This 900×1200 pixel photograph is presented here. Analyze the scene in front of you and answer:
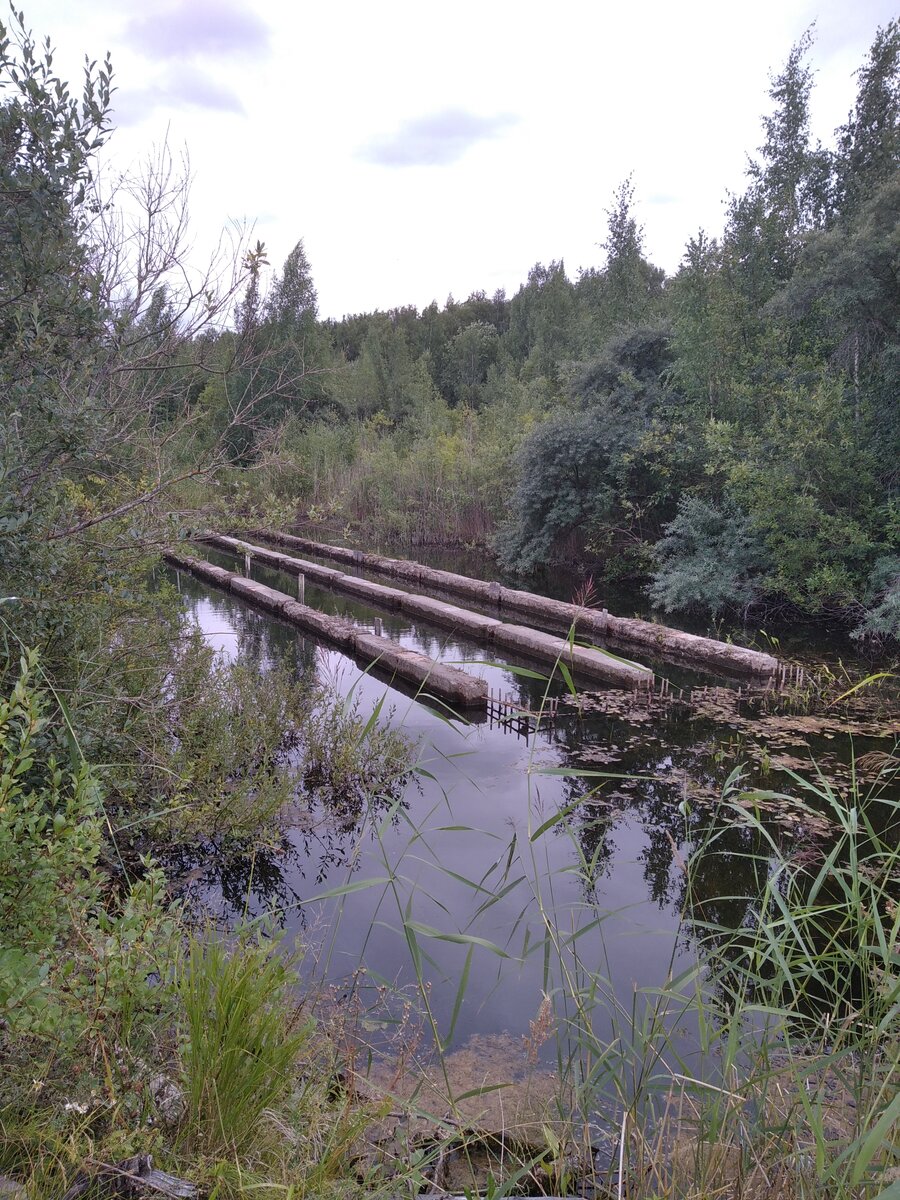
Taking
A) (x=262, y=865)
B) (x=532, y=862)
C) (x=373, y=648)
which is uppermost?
(x=532, y=862)

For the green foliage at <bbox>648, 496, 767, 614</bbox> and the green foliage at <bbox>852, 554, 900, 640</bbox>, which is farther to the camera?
the green foliage at <bbox>648, 496, 767, 614</bbox>

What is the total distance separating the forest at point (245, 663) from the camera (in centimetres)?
168

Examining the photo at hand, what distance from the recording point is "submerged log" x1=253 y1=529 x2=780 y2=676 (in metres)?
9.28

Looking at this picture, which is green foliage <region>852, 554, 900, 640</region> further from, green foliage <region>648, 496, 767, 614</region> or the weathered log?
the weathered log

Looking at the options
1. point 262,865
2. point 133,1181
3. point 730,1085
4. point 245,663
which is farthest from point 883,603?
point 133,1181

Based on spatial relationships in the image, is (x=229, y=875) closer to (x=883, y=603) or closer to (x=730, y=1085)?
(x=730, y=1085)

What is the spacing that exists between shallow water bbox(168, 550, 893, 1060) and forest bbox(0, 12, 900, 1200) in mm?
231

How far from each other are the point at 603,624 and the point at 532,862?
8371mm

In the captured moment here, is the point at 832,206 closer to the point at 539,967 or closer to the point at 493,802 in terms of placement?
the point at 493,802

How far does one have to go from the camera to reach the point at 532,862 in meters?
3.14

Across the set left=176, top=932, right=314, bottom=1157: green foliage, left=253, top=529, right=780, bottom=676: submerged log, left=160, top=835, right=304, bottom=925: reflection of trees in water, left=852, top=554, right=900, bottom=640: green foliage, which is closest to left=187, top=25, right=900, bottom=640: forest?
left=852, top=554, right=900, bottom=640: green foliage

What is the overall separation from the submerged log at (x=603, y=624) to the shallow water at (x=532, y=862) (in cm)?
139

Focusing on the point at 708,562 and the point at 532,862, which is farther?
the point at 708,562

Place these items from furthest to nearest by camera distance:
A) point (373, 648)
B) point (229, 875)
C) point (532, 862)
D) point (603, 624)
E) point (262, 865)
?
point (603, 624), point (373, 648), point (262, 865), point (229, 875), point (532, 862)
